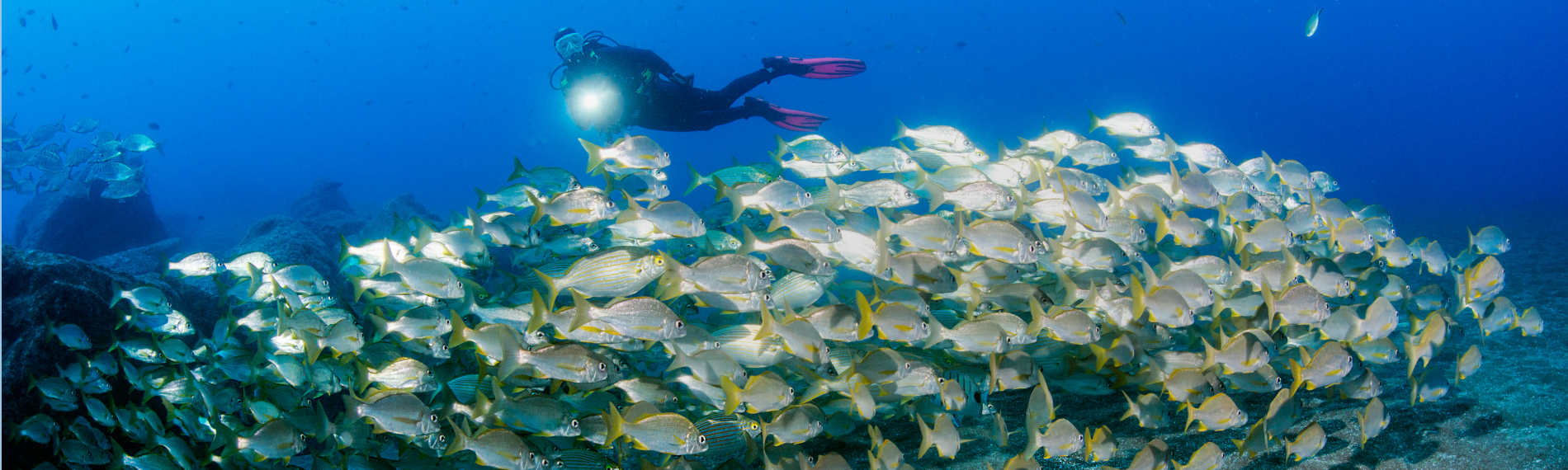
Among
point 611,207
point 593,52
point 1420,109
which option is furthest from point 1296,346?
point 1420,109

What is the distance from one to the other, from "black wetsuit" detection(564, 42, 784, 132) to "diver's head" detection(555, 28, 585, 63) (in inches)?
4.6

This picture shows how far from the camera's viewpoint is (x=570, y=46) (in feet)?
32.3

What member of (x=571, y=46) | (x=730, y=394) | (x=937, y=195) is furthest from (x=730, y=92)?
(x=730, y=394)

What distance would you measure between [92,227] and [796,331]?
76.0 feet

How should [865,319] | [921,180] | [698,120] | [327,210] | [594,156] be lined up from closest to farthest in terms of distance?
[865,319] → [594,156] → [921,180] → [698,120] → [327,210]

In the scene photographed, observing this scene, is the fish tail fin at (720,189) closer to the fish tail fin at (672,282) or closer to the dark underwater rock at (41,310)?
the fish tail fin at (672,282)

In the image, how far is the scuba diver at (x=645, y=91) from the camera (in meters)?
9.78

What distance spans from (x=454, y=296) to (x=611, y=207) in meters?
1.11

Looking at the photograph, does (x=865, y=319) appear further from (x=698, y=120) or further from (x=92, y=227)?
(x=92, y=227)

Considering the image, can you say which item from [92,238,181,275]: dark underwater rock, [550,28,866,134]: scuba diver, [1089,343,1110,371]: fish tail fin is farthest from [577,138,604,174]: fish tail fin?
[92,238,181,275]: dark underwater rock

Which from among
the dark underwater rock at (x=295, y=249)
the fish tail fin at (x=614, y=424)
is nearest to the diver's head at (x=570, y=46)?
the dark underwater rock at (x=295, y=249)

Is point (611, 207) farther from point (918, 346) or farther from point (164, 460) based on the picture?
point (164, 460)

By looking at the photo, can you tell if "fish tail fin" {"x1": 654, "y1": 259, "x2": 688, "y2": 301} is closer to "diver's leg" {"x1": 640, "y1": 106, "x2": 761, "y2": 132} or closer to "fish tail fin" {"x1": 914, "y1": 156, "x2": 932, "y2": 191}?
"fish tail fin" {"x1": 914, "y1": 156, "x2": 932, "y2": 191}

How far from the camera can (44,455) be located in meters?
5.12
